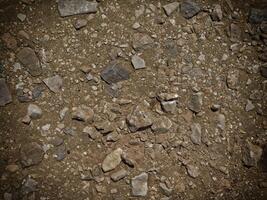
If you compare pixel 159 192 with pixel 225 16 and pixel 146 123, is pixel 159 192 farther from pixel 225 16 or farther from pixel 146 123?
pixel 225 16

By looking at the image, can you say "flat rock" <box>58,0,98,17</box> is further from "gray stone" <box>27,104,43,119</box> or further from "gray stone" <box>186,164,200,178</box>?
"gray stone" <box>186,164,200,178</box>

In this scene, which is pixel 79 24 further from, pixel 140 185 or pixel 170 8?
pixel 140 185

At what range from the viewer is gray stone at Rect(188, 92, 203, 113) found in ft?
6.62

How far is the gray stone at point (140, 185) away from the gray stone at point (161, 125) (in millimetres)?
249

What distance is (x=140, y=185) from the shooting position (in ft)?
6.30

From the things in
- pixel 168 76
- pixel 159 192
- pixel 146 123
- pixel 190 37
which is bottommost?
pixel 159 192

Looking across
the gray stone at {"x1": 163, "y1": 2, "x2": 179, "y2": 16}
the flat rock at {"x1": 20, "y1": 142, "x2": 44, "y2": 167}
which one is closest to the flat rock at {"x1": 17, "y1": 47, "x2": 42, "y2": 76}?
the flat rock at {"x1": 20, "y1": 142, "x2": 44, "y2": 167}

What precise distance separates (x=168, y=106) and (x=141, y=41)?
1.28 ft

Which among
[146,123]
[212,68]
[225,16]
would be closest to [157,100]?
[146,123]

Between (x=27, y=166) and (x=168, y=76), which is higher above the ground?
(x=168, y=76)

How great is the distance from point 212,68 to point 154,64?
13.0 inches

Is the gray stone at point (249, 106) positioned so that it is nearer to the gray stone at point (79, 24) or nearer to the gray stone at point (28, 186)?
the gray stone at point (79, 24)

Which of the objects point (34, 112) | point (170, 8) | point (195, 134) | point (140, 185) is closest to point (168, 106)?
point (195, 134)

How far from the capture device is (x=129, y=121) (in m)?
1.95
